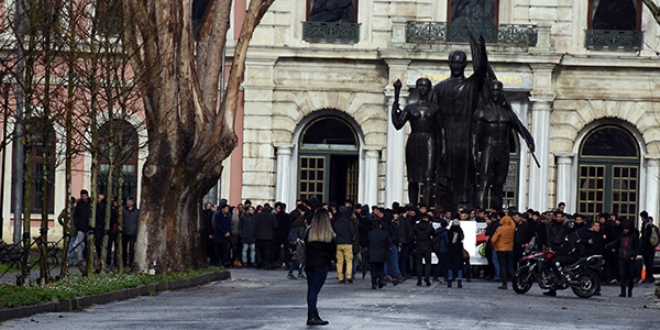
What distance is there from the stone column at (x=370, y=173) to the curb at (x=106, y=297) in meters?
15.6

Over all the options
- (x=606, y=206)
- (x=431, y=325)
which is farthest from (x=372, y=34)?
(x=431, y=325)

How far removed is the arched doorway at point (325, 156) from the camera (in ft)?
155

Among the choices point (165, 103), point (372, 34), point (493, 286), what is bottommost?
point (493, 286)

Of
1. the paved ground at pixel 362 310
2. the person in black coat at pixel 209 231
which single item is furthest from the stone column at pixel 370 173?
the paved ground at pixel 362 310

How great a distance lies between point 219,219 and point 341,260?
7999mm

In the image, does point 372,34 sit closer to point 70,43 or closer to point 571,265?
point 571,265

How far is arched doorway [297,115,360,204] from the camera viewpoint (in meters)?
47.3

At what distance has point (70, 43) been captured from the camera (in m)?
25.5

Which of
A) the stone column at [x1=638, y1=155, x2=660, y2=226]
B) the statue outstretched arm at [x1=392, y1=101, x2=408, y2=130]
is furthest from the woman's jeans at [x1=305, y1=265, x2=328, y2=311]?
the stone column at [x1=638, y1=155, x2=660, y2=226]

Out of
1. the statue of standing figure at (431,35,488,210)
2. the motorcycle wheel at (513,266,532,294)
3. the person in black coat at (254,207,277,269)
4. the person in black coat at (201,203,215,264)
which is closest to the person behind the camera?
the motorcycle wheel at (513,266,532,294)

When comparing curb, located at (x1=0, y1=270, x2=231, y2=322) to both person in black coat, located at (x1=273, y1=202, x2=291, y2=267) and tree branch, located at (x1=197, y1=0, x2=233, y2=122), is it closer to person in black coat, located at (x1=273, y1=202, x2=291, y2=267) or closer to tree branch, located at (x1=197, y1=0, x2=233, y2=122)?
tree branch, located at (x1=197, y1=0, x2=233, y2=122)

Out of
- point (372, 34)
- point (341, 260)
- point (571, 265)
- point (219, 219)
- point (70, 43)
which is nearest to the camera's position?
point (70, 43)

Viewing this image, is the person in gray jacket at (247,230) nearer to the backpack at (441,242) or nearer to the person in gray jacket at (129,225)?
the person in gray jacket at (129,225)

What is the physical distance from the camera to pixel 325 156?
47.3 meters
